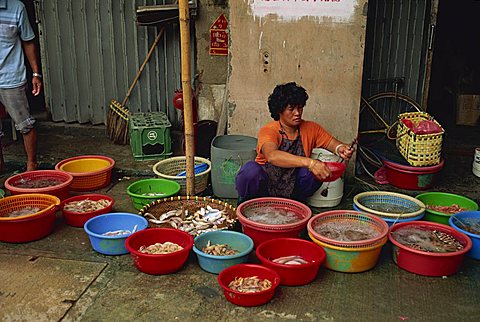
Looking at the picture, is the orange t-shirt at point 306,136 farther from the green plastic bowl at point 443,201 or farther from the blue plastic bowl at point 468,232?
the blue plastic bowl at point 468,232

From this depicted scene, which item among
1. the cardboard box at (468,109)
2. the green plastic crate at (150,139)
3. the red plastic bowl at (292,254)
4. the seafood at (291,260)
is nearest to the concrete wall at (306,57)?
the green plastic crate at (150,139)

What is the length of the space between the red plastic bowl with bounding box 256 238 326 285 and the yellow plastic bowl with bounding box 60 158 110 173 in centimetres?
248

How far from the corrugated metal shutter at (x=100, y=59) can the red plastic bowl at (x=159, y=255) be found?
9.87 feet

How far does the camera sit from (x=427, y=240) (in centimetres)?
406

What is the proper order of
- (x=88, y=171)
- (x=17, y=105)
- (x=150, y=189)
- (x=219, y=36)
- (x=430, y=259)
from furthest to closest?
1. (x=219, y=36)
2. (x=88, y=171)
3. (x=17, y=105)
4. (x=150, y=189)
5. (x=430, y=259)

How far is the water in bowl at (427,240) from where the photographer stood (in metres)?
3.94

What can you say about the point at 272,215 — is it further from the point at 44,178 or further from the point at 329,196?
the point at 44,178

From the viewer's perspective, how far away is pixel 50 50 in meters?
7.12

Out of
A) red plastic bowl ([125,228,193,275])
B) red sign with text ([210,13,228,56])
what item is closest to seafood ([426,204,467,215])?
red plastic bowl ([125,228,193,275])

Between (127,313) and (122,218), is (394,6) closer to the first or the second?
(122,218)

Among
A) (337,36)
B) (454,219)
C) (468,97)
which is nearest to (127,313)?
(454,219)

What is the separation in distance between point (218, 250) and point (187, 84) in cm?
148

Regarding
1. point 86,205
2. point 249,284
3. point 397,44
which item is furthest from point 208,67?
point 249,284

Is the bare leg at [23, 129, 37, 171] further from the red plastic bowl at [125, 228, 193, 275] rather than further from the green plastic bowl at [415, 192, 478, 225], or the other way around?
the green plastic bowl at [415, 192, 478, 225]
